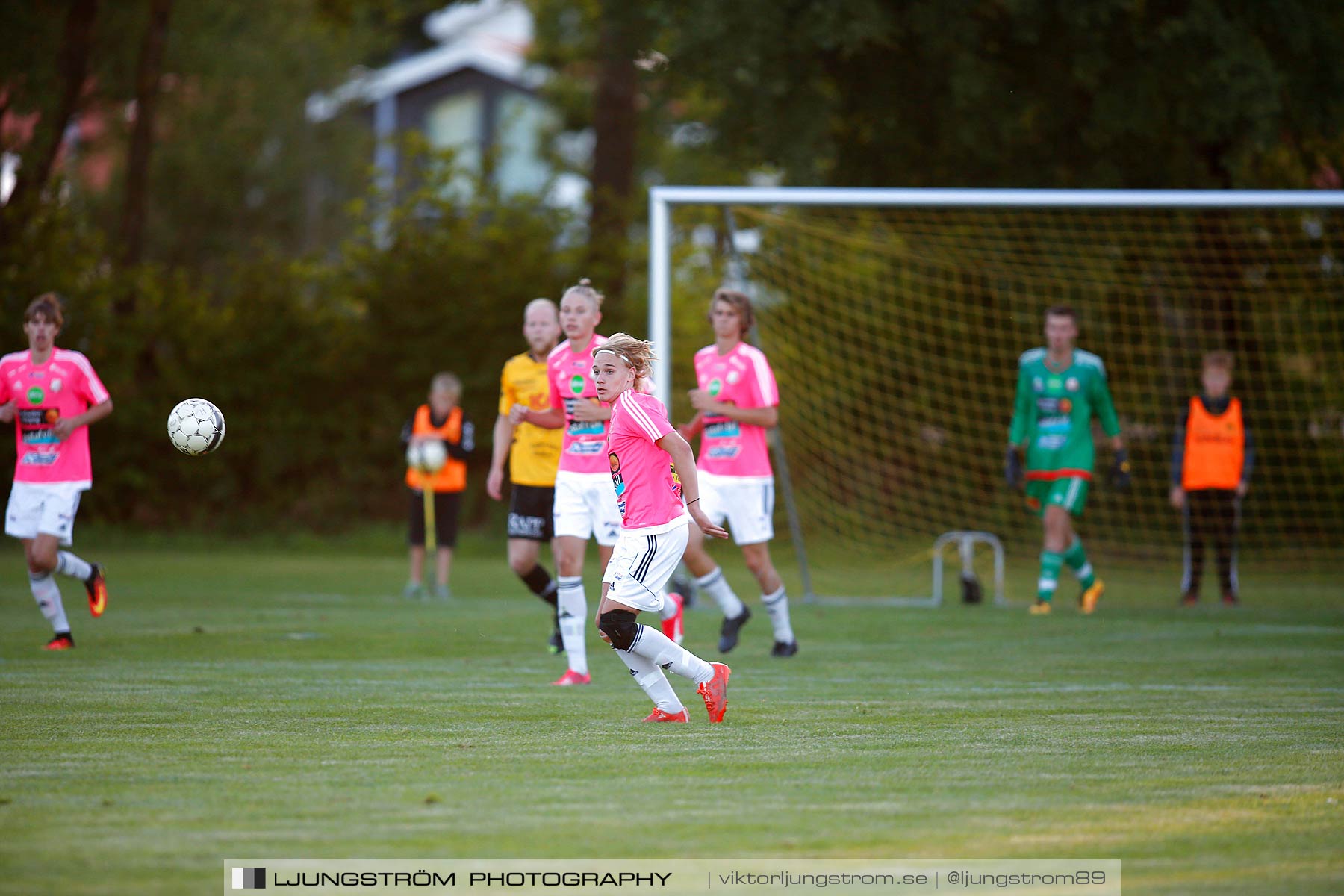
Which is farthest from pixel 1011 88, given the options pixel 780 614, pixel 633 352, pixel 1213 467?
pixel 633 352

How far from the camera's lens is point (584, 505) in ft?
27.0

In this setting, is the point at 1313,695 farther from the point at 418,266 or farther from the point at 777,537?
the point at 418,266

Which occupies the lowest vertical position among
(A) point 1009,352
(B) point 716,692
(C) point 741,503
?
(B) point 716,692

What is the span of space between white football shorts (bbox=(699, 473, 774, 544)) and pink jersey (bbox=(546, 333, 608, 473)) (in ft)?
4.57

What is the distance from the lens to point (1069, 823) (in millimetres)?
4656

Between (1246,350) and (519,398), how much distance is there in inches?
415

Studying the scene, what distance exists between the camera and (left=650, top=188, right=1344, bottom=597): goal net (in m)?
16.5

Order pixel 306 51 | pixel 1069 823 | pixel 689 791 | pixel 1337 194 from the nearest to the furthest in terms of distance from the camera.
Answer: pixel 1069 823
pixel 689 791
pixel 1337 194
pixel 306 51

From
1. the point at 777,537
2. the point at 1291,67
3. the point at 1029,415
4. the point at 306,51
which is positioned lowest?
the point at 777,537

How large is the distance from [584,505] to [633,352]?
5.80ft

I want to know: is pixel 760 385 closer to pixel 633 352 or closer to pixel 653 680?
pixel 633 352

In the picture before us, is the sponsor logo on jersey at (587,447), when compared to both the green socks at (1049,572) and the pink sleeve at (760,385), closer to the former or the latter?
the pink sleeve at (760,385)

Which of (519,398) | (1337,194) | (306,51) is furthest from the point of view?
(306,51)

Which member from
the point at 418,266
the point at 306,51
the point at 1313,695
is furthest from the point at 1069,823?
the point at 306,51
